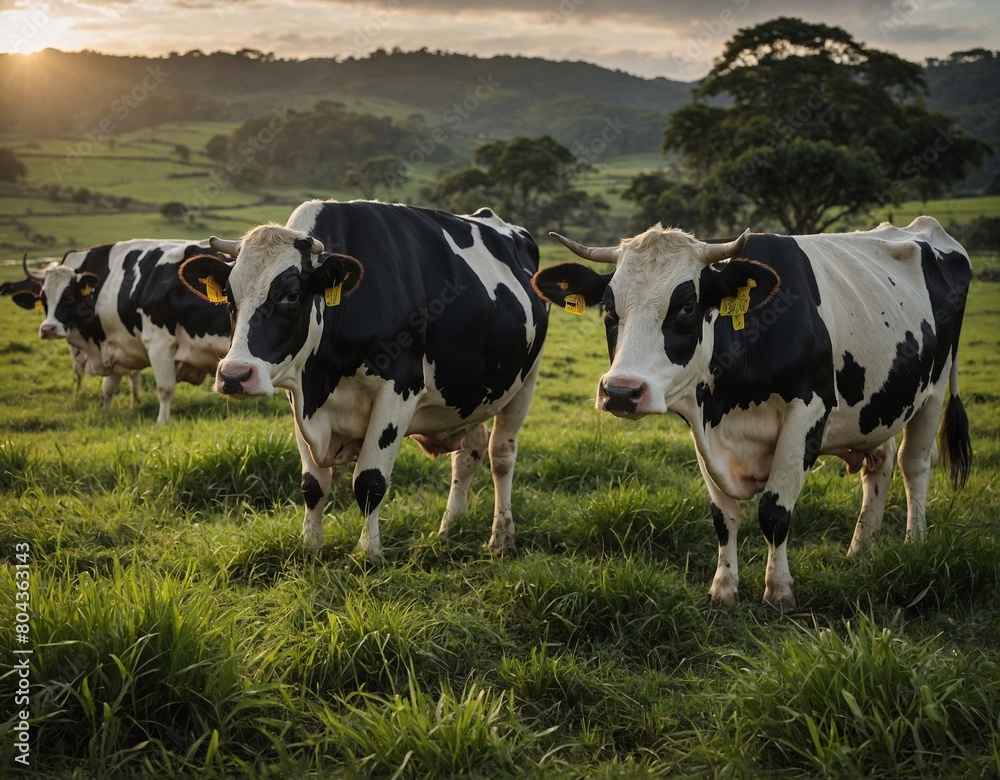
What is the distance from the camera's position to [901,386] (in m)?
5.17

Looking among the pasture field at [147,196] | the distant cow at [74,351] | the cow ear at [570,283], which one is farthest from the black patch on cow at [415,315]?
the pasture field at [147,196]

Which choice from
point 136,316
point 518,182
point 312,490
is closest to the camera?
point 312,490

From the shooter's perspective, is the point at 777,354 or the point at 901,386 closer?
the point at 777,354

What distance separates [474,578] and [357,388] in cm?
131

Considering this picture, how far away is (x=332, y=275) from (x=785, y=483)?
8.79 feet

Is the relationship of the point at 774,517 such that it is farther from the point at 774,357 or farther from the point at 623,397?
the point at 623,397

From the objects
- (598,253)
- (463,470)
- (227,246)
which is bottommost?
(463,470)

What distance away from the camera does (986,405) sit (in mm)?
11312

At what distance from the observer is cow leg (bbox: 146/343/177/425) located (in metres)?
9.98

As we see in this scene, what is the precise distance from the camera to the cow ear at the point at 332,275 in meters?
4.52

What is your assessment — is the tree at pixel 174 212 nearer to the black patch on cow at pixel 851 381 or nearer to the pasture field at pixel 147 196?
the pasture field at pixel 147 196

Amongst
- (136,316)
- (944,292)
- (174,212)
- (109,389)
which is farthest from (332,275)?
(174,212)

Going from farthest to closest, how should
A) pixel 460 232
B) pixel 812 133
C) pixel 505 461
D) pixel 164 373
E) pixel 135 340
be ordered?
pixel 812 133
pixel 135 340
pixel 164 373
pixel 505 461
pixel 460 232

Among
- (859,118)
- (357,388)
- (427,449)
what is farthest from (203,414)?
(859,118)
